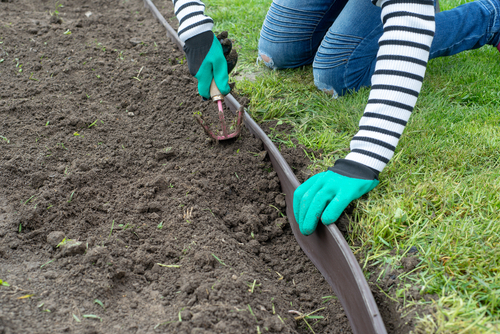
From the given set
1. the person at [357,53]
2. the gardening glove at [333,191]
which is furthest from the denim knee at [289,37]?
the gardening glove at [333,191]

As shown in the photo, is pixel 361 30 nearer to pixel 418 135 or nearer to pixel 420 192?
pixel 418 135

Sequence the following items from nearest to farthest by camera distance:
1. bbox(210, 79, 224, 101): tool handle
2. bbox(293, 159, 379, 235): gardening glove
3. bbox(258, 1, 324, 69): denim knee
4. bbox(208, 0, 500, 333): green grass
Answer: bbox(208, 0, 500, 333): green grass → bbox(293, 159, 379, 235): gardening glove → bbox(210, 79, 224, 101): tool handle → bbox(258, 1, 324, 69): denim knee

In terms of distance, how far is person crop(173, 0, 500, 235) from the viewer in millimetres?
1563

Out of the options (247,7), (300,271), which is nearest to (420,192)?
(300,271)

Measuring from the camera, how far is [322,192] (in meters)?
1.55

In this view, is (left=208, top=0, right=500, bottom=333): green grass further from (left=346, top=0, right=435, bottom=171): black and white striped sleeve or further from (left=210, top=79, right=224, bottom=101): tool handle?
(left=210, top=79, right=224, bottom=101): tool handle

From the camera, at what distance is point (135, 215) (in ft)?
5.84

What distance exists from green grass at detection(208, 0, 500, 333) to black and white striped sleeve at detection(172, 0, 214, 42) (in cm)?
65

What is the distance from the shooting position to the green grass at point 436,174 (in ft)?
4.29

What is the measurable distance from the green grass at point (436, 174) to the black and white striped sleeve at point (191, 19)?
0.65 meters

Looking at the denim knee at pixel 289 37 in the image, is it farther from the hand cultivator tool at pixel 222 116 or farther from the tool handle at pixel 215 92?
the tool handle at pixel 215 92

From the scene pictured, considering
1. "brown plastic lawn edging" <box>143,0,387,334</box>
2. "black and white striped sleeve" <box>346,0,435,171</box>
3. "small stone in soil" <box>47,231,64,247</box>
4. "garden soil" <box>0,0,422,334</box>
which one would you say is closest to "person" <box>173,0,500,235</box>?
"black and white striped sleeve" <box>346,0,435,171</box>

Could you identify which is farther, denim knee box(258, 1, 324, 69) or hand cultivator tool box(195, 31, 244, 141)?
denim knee box(258, 1, 324, 69)

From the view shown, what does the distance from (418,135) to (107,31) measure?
115 inches
